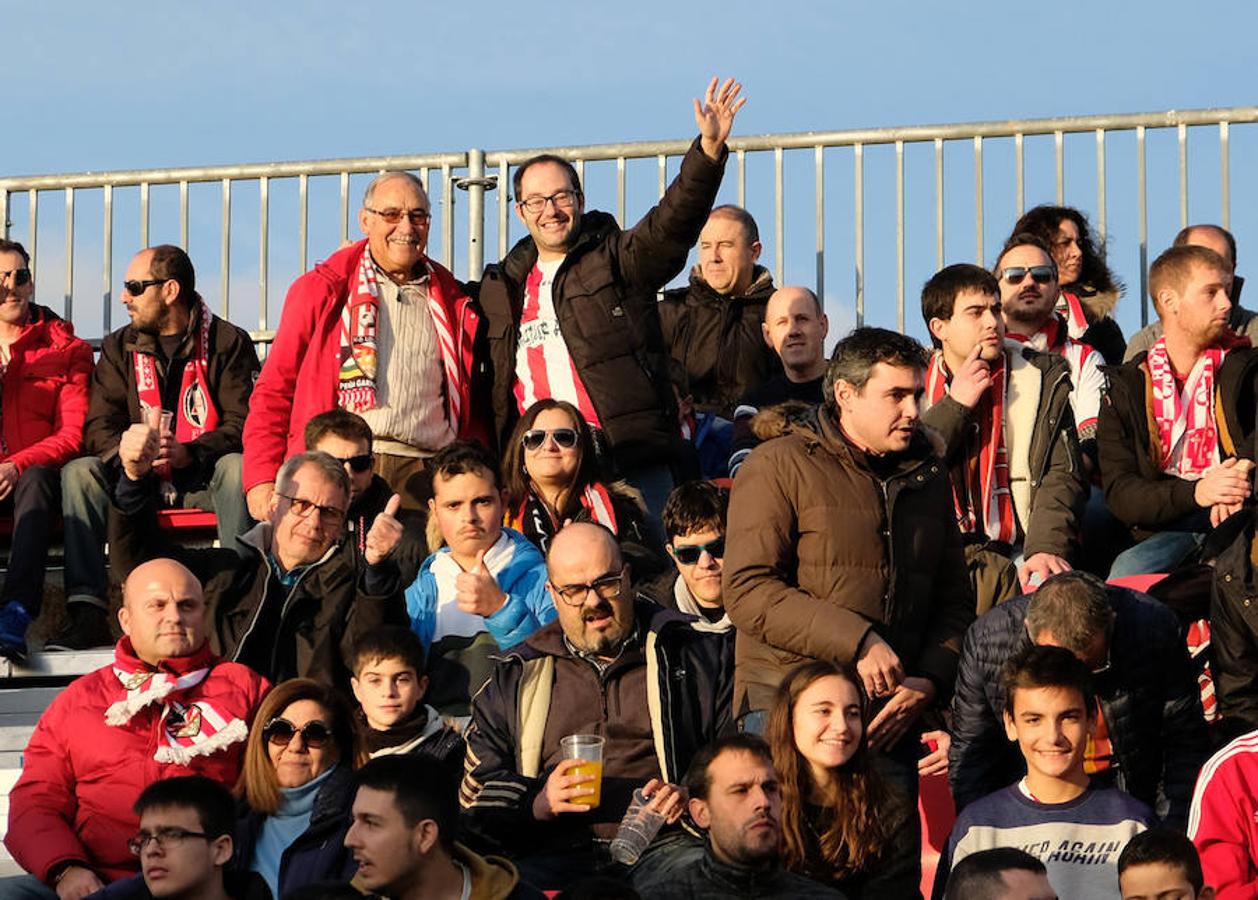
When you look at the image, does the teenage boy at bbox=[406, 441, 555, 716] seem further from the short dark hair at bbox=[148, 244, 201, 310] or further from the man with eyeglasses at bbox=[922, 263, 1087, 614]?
the short dark hair at bbox=[148, 244, 201, 310]

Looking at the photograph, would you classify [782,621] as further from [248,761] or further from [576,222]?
[576,222]

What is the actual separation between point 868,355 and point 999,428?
6.00 feet

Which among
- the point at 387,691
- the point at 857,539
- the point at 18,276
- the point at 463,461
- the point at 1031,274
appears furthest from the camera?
the point at 18,276

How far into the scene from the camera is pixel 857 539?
741 cm

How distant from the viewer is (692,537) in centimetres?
848

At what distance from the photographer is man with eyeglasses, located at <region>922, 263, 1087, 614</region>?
9039 mm

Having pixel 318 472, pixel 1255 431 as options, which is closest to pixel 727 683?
pixel 318 472

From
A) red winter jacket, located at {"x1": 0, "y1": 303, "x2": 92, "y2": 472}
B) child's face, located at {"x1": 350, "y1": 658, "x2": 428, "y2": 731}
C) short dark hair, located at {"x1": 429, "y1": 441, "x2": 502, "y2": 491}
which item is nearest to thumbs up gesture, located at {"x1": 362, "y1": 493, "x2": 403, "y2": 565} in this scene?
short dark hair, located at {"x1": 429, "y1": 441, "x2": 502, "y2": 491}

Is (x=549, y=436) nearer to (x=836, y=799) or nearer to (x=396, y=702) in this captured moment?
(x=396, y=702)

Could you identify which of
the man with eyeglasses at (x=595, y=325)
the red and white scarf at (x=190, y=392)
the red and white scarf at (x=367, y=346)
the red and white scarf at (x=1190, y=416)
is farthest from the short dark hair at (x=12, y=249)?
the red and white scarf at (x=1190, y=416)

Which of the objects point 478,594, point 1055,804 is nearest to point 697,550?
point 478,594

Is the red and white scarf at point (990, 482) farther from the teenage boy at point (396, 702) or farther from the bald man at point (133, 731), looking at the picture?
the bald man at point (133, 731)

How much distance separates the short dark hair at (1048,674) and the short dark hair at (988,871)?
678 mm

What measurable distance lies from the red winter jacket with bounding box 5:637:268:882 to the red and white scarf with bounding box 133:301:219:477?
2806mm
